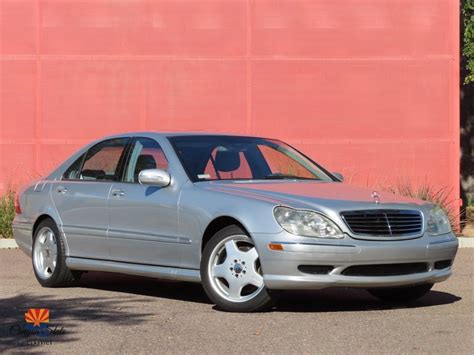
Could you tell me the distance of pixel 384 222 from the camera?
26.8 ft

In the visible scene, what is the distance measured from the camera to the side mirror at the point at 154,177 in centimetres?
880

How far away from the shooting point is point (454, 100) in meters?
18.7

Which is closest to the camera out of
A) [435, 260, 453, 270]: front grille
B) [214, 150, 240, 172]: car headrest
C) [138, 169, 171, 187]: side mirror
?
[435, 260, 453, 270]: front grille

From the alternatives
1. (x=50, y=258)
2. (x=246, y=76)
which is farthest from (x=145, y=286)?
(x=246, y=76)

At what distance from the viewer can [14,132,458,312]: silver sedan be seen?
7953mm

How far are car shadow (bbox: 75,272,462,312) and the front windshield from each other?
1095 millimetres

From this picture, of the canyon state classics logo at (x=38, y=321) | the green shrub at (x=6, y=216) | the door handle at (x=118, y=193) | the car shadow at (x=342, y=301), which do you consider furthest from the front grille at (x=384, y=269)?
the green shrub at (x=6, y=216)

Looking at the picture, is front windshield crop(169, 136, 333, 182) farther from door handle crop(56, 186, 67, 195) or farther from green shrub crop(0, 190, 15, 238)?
green shrub crop(0, 190, 15, 238)

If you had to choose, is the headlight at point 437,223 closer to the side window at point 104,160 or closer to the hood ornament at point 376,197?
the hood ornament at point 376,197

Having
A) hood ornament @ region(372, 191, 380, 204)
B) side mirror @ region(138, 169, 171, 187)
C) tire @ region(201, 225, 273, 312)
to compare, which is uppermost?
side mirror @ region(138, 169, 171, 187)

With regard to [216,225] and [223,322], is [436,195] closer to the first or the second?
[216,225]

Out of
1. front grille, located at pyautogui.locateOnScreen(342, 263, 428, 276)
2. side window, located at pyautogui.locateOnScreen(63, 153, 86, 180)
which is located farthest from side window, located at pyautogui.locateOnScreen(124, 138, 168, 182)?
front grille, located at pyautogui.locateOnScreen(342, 263, 428, 276)

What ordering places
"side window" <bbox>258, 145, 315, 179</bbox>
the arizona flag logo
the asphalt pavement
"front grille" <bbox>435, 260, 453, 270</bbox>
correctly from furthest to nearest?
"side window" <bbox>258, 145, 315, 179</bbox>
"front grille" <bbox>435, 260, 453, 270</bbox>
the arizona flag logo
the asphalt pavement

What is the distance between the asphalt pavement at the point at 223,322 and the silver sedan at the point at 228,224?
0.87 feet
